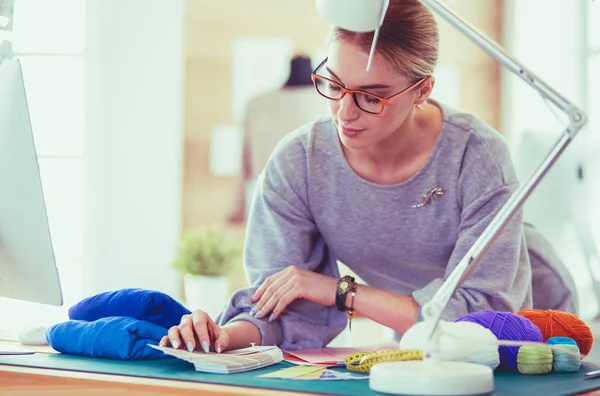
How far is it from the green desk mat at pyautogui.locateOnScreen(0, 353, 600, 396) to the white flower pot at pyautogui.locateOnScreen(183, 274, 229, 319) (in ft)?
9.26

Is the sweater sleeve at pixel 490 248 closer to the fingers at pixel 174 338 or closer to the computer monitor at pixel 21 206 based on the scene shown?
the fingers at pixel 174 338

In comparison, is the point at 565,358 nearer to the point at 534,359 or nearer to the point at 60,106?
the point at 534,359

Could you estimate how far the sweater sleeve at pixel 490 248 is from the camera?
4.45ft

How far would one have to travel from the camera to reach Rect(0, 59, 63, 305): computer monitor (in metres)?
1.08

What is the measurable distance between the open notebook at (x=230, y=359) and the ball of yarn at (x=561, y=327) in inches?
14.6

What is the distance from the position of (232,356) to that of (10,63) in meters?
0.50

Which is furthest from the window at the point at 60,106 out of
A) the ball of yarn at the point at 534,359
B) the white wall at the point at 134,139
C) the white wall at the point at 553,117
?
the ball of yarn at the point at 534,359

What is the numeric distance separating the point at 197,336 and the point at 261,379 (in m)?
0.22

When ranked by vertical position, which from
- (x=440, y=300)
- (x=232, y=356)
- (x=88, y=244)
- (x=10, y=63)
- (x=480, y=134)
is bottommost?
(x=88, y=244)

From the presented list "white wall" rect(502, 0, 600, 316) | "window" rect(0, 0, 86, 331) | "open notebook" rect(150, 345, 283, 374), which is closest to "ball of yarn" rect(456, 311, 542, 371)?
"open notebook" rect(150, 345, 283, 374)

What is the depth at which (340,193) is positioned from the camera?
1544mm

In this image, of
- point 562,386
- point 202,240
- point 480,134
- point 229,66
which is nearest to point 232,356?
point 562,386

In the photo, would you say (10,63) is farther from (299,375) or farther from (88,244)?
(88,244)

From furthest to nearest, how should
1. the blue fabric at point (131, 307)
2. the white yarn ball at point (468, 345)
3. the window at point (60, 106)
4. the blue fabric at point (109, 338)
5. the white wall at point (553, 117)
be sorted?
1. the window at point (60, 106)
2. the white wall at point (553, 117)
3. the blue fabric at point (131, 307)
4. the blue fabric at point (109, 338)
5. the white yarn ball at point (468, 345)
